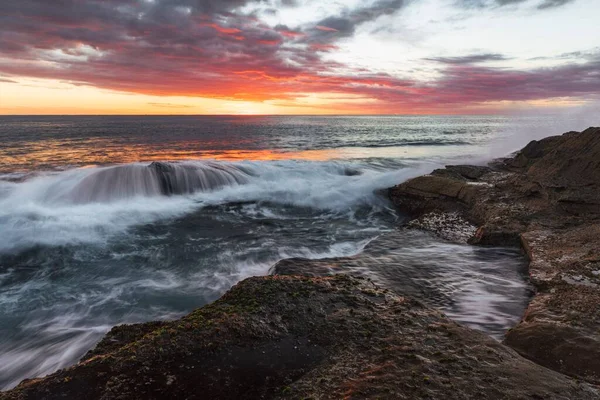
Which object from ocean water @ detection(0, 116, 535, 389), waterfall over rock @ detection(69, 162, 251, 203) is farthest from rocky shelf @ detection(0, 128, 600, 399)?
waterfall over rock @ detection(69, 162, 251, 203)

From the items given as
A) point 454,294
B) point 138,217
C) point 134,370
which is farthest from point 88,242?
point 454,294

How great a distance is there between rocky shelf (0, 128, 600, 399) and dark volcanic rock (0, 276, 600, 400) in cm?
1

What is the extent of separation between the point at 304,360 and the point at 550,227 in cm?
834

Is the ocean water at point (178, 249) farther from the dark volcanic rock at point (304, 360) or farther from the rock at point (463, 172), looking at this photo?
the rock at point (463, 172)

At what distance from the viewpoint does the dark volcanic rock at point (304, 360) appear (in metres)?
3.57

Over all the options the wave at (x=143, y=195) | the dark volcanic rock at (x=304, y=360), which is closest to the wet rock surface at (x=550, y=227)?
the dark volcanic rock at (x=304, y=360)

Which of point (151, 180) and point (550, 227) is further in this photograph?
point (151, 180)

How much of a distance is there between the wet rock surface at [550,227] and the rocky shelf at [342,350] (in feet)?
0.10

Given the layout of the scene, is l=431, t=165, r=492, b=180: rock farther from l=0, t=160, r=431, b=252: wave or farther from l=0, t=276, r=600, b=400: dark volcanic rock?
l=0, t=276, r=600, b=400: dark volcanic rock

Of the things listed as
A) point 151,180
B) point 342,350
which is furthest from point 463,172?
point 342,350

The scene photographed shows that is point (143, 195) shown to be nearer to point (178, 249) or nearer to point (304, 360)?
point (178, 249)

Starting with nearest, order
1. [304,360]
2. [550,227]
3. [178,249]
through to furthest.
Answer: [304,360] → [550,227] → [178,249]

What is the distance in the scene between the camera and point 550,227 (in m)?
9.42

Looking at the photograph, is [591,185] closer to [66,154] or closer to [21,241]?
[21,241]
